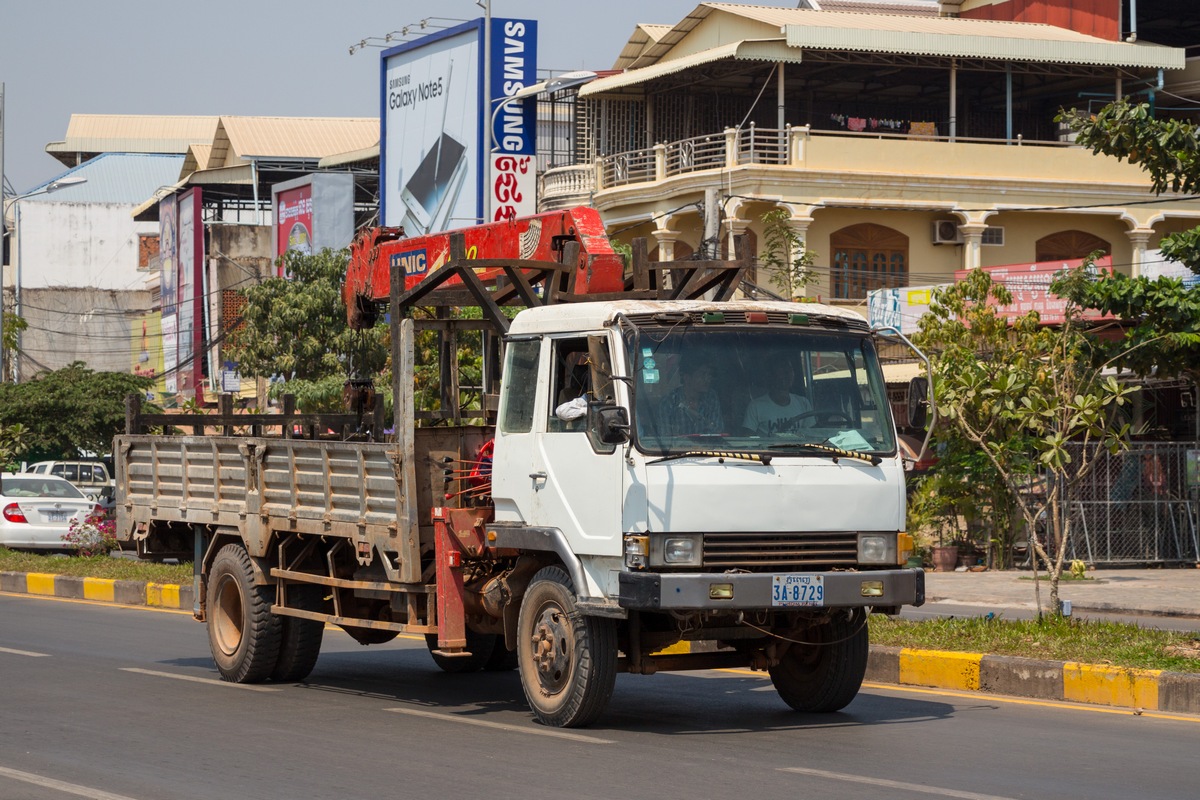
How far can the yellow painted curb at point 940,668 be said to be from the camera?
11276 millimetres

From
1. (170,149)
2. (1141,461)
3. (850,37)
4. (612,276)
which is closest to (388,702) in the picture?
(612,276)

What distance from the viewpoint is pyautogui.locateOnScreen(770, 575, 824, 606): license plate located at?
8.61 meters

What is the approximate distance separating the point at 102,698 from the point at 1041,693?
6.27 meters

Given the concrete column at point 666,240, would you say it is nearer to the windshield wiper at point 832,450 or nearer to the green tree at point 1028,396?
the green tree at point 1028,396

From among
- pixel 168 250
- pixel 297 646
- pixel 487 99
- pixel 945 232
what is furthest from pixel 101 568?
pixel 168 250

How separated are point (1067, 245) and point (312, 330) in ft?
56.0

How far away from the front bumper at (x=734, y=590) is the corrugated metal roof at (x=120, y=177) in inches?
2796

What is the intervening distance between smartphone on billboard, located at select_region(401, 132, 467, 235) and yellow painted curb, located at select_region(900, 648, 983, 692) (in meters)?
25.3

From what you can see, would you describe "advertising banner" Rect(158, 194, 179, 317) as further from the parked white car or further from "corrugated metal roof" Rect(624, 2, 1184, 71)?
the parked white car

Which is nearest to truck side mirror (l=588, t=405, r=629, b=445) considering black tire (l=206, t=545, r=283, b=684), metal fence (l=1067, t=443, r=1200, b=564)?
black tire (l=206, t=545, r=283, b=684)

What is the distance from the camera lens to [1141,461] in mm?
25453

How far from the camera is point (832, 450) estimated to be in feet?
29.5

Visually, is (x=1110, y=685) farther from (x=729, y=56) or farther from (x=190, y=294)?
(x=190, y=294)

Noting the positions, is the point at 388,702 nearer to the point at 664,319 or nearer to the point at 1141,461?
the point at 664,319
